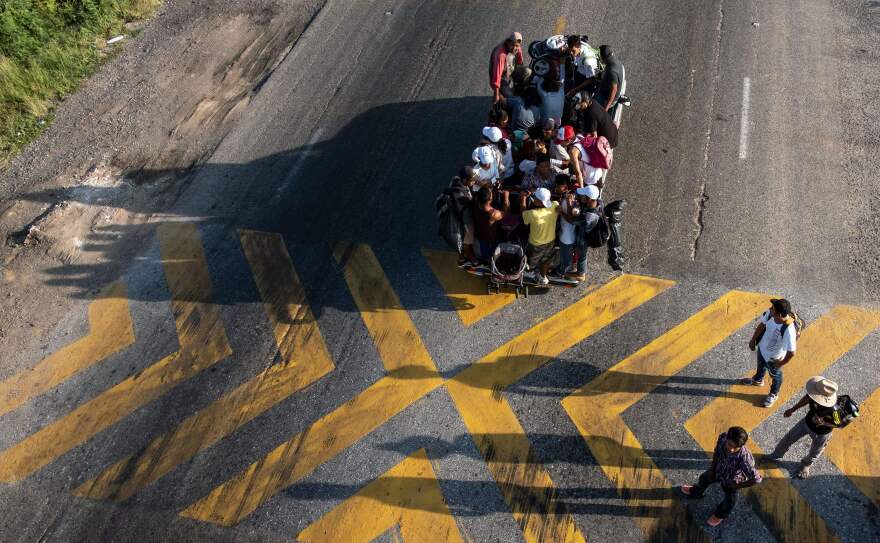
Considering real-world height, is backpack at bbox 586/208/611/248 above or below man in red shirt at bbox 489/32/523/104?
below

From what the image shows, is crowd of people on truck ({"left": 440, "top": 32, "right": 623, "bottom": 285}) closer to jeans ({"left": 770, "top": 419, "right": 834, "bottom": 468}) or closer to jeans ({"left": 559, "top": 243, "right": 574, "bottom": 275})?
jeans ({"left": 559, "top": 243, "right": 574, "bottom": 275})

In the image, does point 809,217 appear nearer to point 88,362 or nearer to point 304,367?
point 304,367

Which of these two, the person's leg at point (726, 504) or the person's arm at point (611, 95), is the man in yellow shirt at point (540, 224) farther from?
the person's leg at point (726, 504)

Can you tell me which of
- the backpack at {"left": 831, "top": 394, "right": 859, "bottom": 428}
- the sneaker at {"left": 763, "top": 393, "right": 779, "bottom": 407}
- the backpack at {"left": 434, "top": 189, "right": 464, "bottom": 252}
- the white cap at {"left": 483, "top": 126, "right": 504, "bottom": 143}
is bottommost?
the sneaker at {"left": 763, "top": 393, "right": 779, "bottom": 407}

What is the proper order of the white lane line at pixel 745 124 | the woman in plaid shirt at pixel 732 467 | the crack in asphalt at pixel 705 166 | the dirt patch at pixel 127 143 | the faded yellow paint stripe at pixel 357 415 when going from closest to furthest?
the woman in plaid shirt at pixel 732 467 → the faded yellow paint stripe at pixel 357 415 → the crack in asphalt at pixel 705 166 → the dirt patch at pixel 127 143 → the white lane line at pixel 745 124

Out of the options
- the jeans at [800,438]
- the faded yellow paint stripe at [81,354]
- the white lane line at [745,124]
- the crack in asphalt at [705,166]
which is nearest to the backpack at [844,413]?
the jeans at [800,438]

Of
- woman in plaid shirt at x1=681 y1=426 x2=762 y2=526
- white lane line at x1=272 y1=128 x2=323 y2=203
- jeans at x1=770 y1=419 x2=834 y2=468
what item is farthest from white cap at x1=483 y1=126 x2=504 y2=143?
jeans at x1=770 y1=419 x2=834 y2=468
